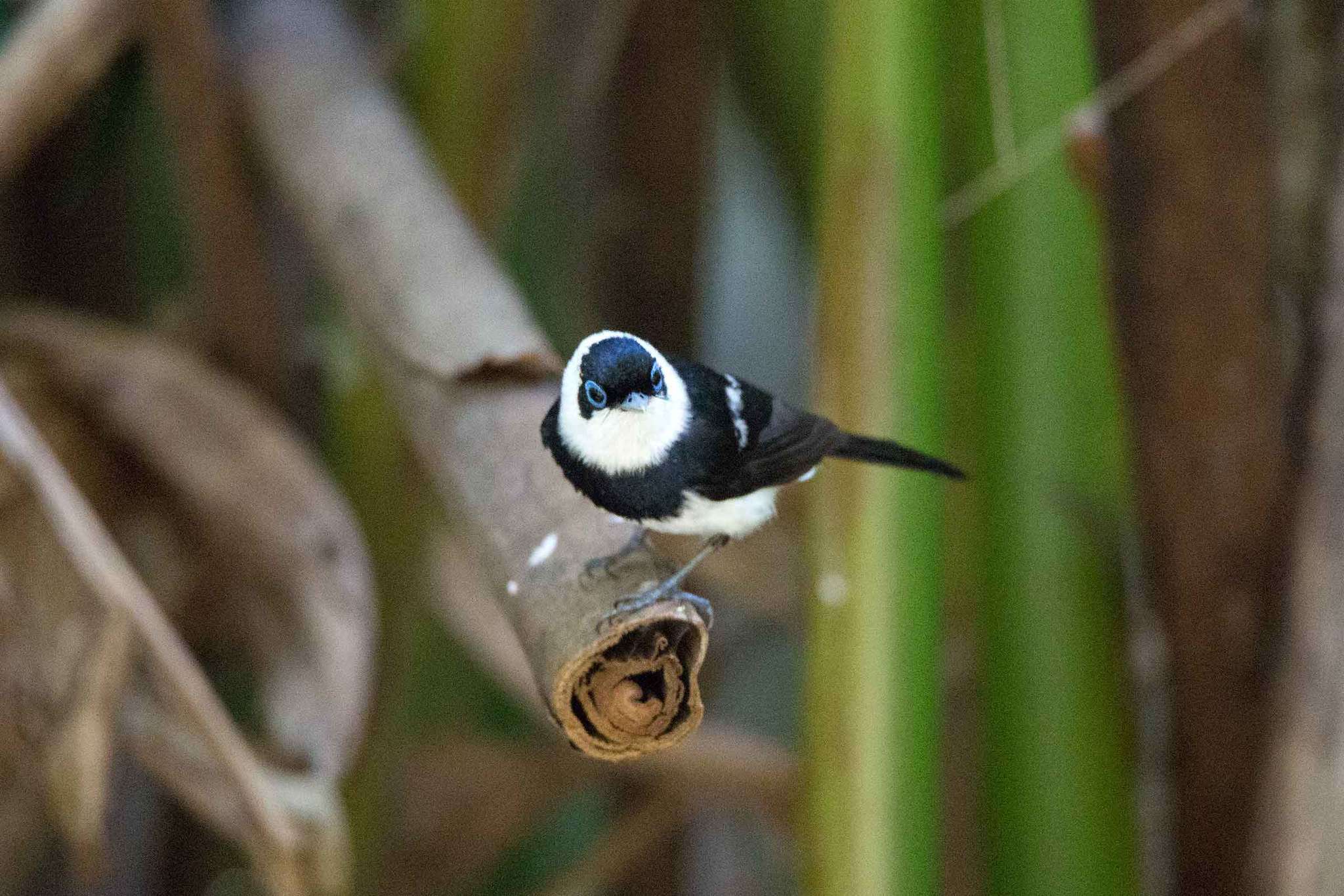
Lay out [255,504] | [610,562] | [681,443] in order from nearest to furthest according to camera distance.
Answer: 1. [610,562]
2. [681,443]
3. [255,504]

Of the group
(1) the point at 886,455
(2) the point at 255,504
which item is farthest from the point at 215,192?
(1) the point at 886,455

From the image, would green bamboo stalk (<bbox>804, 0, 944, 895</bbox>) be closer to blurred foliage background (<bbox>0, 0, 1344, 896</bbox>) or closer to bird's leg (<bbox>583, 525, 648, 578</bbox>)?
blurred foliage background (<bbox>0, 0, 1344, 896</bbox>)

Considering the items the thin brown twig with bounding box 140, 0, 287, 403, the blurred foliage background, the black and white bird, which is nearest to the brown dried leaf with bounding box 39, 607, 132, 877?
the blurred foliage background

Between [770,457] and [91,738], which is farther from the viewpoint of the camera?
[770,457]

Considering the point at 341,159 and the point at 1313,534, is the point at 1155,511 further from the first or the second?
the point at 341,159

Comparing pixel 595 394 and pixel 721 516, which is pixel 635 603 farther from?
pixel 721 516

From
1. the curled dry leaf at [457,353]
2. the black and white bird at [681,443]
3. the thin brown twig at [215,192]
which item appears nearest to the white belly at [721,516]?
the black and white bird at [681,443]

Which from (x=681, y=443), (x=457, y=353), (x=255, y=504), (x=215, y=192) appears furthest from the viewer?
(x=215, y=192)
